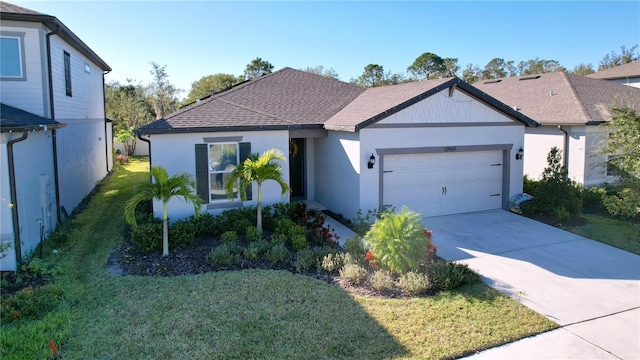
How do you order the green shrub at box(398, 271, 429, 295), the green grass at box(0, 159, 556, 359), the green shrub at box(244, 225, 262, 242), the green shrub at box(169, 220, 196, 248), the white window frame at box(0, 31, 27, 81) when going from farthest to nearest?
the white window frame at box(0, 31, 27, 81), the green shrub at box(244, 225, 262, 242), the green shrub at box(169, 220, 196, 248), the green shrub at box(398, 271, 429, 295), the green grass at box(0, 159, 556, 359)

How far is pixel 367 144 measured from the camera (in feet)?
39.0

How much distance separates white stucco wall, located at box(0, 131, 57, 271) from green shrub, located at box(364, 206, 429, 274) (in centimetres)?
707

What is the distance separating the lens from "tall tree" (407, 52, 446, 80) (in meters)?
48.7

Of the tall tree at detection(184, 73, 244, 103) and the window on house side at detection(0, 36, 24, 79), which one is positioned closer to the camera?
the window on house side at detection(0, 36, 24, 79)

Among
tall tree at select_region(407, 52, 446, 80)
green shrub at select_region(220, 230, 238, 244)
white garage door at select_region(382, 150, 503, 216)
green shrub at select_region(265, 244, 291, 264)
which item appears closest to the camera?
green shrub at select_region(265, 244, 291, 264)

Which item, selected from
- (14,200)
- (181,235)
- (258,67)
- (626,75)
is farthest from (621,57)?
(14,200)

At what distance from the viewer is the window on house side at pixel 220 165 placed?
38.8ft

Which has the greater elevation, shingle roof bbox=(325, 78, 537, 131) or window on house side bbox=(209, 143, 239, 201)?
shingle roof bbox=(325, 78, 537, 131)

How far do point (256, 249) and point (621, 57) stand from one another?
55.4 metres

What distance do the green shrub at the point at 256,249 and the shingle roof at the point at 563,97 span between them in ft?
40.0

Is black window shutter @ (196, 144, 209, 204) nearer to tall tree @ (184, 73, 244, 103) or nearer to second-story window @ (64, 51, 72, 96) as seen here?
second-story window @ (64, 51, 72, 96)

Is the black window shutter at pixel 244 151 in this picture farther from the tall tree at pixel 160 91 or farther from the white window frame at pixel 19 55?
the tall tree at pixel 160 91

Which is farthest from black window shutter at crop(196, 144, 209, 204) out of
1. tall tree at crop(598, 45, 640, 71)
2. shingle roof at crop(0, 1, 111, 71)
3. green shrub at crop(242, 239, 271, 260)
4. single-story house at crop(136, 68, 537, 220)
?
tall tree at crop(598, 45, 640, 71)

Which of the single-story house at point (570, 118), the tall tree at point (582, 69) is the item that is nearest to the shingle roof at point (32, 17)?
the single-story house at point (570, 118)
